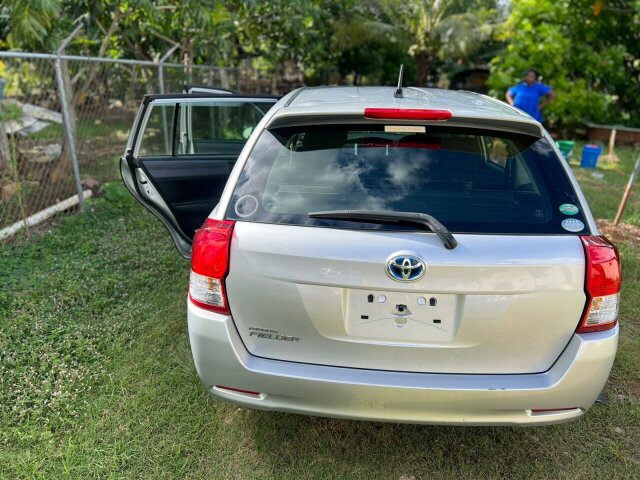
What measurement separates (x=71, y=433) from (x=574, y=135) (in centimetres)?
1386

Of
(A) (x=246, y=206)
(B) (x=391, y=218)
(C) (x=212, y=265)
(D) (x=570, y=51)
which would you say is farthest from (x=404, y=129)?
(D) (x=570, y=51)

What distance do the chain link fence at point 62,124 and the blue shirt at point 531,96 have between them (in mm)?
5989

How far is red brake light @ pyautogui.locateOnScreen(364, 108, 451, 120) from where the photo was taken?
2078 mm

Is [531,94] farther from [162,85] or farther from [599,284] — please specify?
[599,284]

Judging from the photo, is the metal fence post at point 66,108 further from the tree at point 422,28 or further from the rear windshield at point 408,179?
the tree at point 422,28

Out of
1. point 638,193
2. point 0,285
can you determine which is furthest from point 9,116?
point 638,193

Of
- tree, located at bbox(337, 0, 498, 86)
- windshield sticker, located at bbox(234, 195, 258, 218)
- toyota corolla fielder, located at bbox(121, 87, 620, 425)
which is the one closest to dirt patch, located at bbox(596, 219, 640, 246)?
toyota corolla fielder, located at bbox(121, 87, 620, 425)

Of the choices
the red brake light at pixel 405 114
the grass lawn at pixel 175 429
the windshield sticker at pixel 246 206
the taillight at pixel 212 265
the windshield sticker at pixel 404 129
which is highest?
the red brake light at pixel 405 114

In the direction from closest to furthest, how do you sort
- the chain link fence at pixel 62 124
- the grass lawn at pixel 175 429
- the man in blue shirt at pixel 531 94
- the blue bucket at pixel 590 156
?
the grass lawn at pixel 175 429 → the chain link fence at pixel 62 124 → the man in blue shirt at pixel 531 94 → the blue bucket at pixel 590 156

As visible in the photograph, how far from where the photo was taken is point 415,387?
77.1 inches

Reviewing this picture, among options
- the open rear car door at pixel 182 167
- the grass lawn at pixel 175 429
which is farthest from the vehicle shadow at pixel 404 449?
the open rear car door at pixel 182 167

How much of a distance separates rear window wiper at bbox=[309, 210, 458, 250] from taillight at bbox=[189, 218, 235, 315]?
0.37 meters

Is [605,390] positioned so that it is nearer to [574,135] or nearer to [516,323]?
[516,323]

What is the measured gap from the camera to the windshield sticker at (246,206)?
6.76ft
